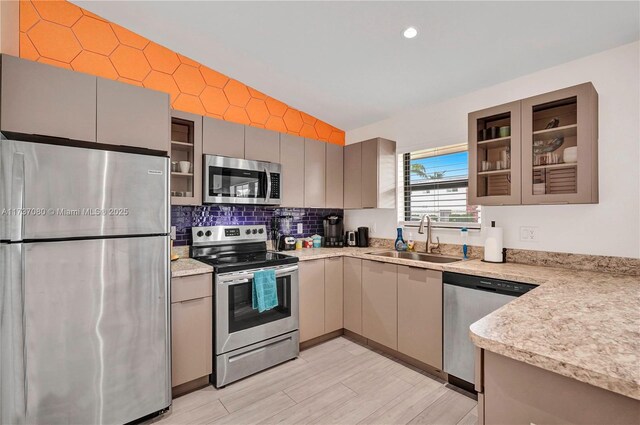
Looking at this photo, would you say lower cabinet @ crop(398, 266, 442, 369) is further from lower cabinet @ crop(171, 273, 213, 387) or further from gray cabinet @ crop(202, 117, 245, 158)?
gray cabinet @ crop(202, 117, 245, 158)

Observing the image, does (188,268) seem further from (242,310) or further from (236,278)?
(242,310)

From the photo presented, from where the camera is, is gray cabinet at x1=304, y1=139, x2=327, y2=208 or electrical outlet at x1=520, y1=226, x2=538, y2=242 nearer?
electrical outlet at x1=520, y1=226, x2=538, y2=242

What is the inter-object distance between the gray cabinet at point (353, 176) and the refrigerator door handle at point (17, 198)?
9.05 feet

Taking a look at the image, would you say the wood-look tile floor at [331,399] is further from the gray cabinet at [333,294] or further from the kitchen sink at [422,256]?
the kitchen sink at [422,256]

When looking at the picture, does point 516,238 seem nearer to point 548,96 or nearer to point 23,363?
point 548,96

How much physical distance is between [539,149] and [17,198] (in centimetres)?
319

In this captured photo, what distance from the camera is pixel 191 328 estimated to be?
223 centimetres

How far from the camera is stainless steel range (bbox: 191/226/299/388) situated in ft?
7.64

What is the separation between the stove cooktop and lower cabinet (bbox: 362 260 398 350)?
0.76 m

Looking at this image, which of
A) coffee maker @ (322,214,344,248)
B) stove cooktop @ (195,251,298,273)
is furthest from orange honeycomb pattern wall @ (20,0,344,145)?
stove cooktop @ (195,251,298,273)

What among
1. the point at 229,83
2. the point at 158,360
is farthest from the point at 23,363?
the point at 229,83

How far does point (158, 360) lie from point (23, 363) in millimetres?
643

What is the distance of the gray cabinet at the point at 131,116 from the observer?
196cm

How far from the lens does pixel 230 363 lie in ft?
7.77
